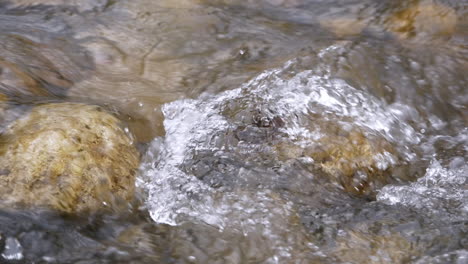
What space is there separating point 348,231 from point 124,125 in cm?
157

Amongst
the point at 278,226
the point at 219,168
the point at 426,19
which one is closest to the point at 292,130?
the point at 219,168

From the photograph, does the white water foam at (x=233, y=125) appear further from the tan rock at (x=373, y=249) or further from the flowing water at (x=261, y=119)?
the tan rock at (x=373, y=249)

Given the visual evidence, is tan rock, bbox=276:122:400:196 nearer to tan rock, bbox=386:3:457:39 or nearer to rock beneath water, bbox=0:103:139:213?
rock beneath water, bbox=0:103:139:213

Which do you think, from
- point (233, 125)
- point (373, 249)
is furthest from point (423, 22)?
point (373, 249)

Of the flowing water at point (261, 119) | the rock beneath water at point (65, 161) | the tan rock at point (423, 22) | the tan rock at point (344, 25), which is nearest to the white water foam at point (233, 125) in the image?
the flowing water at point (261, 119)

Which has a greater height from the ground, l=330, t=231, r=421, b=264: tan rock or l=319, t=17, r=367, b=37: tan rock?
l=319, t=17, r=367, b=37: tan rock

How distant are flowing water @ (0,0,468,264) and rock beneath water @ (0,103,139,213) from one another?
0.33ft

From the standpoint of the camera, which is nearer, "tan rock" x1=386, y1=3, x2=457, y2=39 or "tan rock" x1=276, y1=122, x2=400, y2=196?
"tan rock" x1=276, y1=122, x2=400, y2=196

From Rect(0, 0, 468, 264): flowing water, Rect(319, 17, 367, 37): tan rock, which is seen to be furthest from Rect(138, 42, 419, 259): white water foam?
Rect(319, 17, 367, 37): tan rock

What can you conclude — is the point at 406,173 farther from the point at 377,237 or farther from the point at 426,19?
the point at 426,19

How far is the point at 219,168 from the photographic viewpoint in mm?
3686

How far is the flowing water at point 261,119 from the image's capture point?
3.07m

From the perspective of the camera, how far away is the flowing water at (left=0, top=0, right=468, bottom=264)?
10.1ft

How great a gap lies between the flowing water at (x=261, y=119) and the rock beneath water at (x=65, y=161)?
0.10 metres
